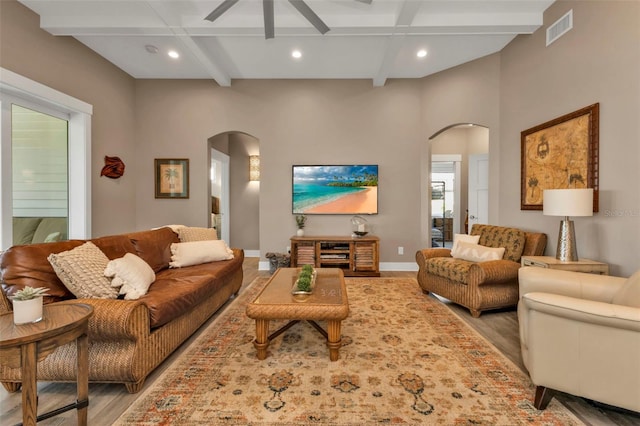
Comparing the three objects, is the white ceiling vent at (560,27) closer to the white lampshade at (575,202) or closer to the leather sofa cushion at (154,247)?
the white lampshade at (575,202)

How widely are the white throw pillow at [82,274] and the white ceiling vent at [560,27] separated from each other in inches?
184

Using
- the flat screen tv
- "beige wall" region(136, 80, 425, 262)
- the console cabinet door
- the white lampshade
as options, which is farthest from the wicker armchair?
the flat screen tv

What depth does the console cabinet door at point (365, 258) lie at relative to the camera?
172 inches

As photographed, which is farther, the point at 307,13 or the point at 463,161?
the point at 463,161

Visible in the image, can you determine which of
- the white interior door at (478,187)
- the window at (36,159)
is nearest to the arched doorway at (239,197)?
the window at (36,159)

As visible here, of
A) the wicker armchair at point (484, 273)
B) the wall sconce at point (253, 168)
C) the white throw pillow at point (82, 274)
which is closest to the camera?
the white throw pillow at point (82, 274)

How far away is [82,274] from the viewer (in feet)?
5.74

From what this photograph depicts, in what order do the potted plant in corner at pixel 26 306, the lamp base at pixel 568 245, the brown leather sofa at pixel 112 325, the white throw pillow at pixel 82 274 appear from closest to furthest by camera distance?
the potted plant in corner at pixel 26 306 → the brown leather sofa at pixel 112 325 → the white throw pillow at pixel 82 274 → the lamp base at pixel 568 245

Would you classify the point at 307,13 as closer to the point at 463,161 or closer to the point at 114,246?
the point at 114,246

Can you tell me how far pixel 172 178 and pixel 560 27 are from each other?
5.57 metres

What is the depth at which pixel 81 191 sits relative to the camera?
12.2 feet

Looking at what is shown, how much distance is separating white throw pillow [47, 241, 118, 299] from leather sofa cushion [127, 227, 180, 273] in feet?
2.53

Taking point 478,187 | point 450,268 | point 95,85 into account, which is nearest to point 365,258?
point 450,268

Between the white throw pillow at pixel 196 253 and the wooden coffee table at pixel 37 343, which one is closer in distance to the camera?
the wooden coffee table at pixel 37 343
